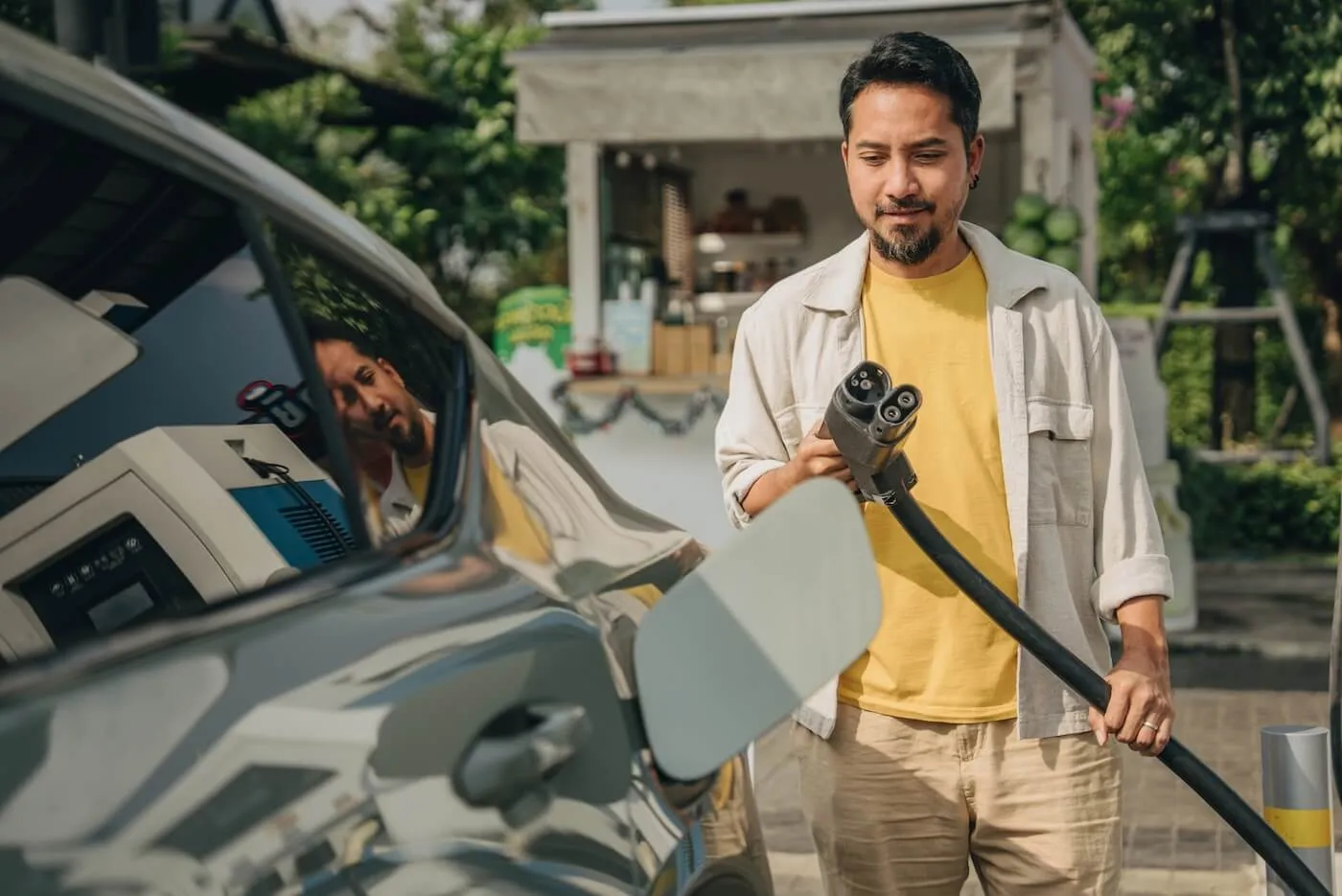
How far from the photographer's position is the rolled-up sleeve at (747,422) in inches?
111

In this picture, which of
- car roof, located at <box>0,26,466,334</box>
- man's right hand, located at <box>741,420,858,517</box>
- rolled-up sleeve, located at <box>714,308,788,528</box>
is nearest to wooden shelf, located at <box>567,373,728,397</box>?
rolled-up sleeve, located at <box>714,308,788,528</box>

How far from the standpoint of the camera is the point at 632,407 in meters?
10.6

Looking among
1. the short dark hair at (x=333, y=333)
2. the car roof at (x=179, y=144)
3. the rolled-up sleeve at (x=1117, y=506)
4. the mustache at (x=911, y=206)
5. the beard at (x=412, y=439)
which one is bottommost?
the rolled-up sleeve at (x=1117, y=506)

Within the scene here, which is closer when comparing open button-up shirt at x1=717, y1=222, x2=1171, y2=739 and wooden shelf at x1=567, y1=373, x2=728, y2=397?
open button-up shirt at x1=717, y1=222, x2=1171, y2=739

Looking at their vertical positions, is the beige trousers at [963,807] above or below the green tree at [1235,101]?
below

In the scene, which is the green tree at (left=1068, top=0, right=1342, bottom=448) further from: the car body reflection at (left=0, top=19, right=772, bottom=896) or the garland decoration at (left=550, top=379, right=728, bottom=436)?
the car body reflection at (left=0, top=19, right=772, bottom=896)

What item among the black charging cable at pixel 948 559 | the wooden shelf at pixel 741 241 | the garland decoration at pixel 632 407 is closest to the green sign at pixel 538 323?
the garland decoration at pixel 632 407

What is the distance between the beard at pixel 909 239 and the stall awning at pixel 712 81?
7358mm

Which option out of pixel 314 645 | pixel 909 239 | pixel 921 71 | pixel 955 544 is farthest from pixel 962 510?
pixel 314 645

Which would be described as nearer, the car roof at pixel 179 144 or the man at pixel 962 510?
the car roof at pixel 179 144

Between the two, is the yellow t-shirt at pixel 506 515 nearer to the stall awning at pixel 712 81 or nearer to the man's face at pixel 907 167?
the man's face at pixel 907 167

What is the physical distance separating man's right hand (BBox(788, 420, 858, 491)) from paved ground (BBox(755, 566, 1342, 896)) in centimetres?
212

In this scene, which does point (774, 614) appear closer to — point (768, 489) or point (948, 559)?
point (948, 559)

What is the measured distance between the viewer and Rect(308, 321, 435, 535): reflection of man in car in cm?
194
